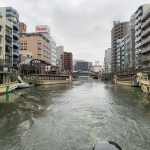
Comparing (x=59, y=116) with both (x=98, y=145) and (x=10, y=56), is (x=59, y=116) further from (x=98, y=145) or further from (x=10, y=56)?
(x=10, y=56)

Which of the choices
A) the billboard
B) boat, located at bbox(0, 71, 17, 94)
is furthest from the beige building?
boat, located at bbox(0, 71, 17, 94)

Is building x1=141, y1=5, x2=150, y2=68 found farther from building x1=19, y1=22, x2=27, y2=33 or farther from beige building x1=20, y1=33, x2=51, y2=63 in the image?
building x1=19, y1=22, x2=27, y2=33

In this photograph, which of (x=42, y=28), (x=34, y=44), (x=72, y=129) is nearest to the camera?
(x=72, y=129)

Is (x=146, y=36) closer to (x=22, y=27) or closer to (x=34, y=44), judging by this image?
(x=34, y=44)

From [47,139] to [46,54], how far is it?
510ft

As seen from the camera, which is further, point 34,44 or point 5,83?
point 34,44

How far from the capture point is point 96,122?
25.6 metres

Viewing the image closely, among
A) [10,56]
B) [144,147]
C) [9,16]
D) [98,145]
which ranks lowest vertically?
[144,147]

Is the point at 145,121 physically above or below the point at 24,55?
below

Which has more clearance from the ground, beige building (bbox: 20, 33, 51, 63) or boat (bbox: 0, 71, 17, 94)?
beige building (bbox: 20, 33, 51, 63)

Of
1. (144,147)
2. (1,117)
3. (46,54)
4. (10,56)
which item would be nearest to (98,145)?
(144,147)

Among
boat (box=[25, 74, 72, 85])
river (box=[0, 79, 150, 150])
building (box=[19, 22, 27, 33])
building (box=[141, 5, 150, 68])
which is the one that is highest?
building (box=[19, 22, 27, 33])

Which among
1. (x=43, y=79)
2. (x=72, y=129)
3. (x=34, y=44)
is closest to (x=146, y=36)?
(x=43, y=79)

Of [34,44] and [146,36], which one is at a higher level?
[34,44]
